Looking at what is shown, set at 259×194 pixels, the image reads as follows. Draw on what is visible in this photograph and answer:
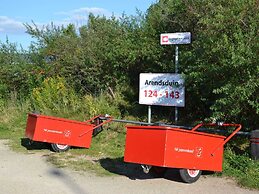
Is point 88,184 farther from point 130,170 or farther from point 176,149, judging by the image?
point 176,149

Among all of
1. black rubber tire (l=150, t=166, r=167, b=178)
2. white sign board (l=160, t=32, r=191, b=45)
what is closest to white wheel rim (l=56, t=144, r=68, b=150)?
black rubber tire (l=150, t=166, r=167, b=178)

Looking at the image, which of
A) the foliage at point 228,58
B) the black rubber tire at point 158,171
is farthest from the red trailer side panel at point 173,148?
the foliage at point 228,58

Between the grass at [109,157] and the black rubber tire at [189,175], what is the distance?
63 centimetres

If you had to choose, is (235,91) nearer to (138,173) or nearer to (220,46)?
(220,46)

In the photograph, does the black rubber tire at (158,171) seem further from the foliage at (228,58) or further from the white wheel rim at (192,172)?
the foliage at (228,58)

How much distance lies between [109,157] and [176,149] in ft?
10.2

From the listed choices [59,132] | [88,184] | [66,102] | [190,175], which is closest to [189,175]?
[190,175]

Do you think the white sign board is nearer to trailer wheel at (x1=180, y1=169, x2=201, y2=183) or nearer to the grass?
the grass

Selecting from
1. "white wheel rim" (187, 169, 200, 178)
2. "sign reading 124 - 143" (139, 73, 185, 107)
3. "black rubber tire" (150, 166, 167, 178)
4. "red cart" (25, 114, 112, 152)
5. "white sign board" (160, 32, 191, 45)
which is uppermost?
"white sign board" (160, 32, 191, 45)

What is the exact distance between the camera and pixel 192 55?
396 inches

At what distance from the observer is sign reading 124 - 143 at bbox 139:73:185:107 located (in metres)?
11.6

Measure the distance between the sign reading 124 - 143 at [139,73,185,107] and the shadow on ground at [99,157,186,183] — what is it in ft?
8.45

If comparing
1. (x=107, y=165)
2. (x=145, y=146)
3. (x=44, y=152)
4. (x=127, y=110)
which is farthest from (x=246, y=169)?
(x=127, y=110)

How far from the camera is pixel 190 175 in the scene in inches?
303
